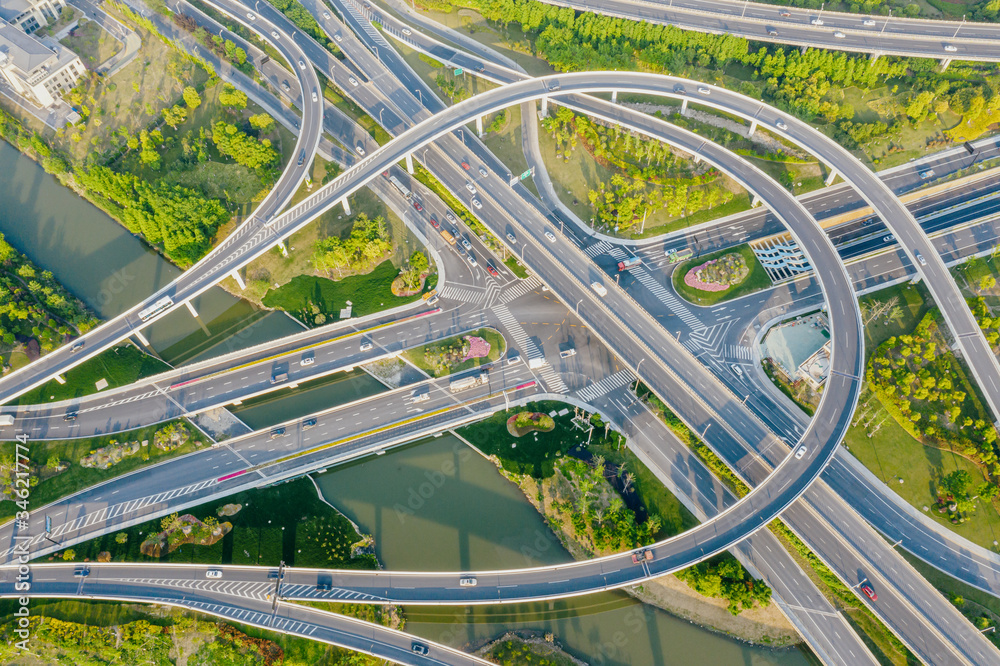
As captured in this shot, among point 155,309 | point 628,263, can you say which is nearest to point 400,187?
point 628,263

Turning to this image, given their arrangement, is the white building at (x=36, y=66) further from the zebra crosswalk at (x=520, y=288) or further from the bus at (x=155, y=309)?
the zebra crosswalk at (x=520, y=288)

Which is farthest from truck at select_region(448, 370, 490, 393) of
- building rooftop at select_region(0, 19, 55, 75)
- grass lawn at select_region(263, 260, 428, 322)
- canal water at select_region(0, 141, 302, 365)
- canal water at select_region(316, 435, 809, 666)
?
building rooftop at select_region(0, 19, 55, 75)

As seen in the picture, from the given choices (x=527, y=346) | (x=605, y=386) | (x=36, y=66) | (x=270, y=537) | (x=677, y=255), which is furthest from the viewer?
(x=36, y=66)

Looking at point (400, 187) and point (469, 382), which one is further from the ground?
point (400, 187)

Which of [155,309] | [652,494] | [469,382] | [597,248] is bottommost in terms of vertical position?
[652,494]

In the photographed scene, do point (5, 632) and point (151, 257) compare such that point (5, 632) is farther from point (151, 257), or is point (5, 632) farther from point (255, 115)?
point (255, 115)

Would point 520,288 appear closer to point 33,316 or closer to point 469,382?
point 469,382

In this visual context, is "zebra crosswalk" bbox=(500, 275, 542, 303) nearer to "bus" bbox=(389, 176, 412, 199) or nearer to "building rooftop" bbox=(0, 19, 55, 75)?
"bus" bbox=(389, 176, 412, 199)
